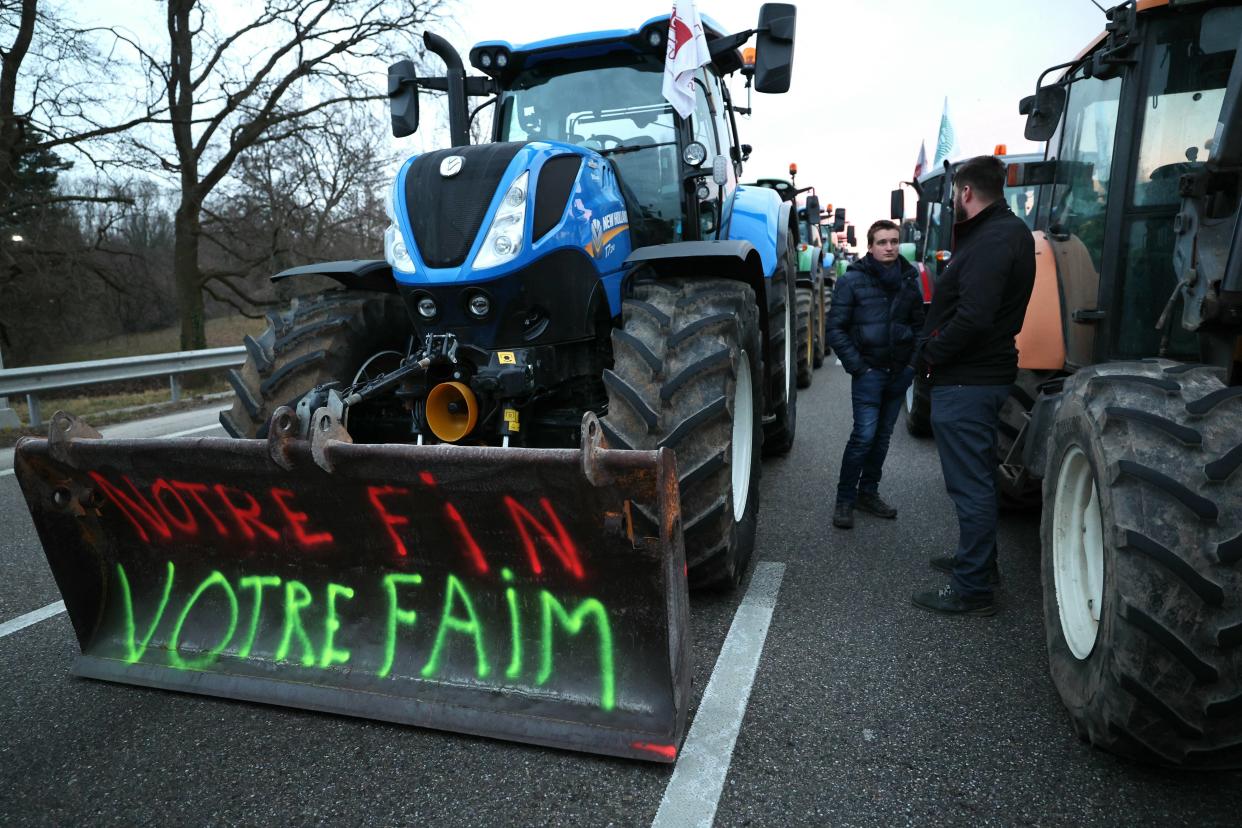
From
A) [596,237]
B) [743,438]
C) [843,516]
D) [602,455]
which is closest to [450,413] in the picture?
[596,237]

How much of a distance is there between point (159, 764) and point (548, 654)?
124cm

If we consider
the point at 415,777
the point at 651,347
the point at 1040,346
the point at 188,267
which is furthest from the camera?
the point at 188,267

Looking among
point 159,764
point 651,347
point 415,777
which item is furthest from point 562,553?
point 159,764

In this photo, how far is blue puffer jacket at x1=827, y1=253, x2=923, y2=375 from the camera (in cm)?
451

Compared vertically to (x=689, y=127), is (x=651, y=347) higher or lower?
lower

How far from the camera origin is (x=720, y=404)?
3018 mm

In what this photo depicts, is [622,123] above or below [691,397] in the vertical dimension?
above

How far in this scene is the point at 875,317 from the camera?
4.54m

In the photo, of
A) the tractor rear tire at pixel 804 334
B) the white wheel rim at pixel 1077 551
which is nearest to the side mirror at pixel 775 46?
the white wheel rim at pixel 1077 551

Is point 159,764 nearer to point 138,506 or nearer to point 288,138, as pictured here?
point 138,506

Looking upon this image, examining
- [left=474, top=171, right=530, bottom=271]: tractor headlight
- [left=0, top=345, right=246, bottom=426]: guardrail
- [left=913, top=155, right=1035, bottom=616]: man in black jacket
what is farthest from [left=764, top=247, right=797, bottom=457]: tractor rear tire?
[left=0, top=345, right=246, bottom=426]: guardrail

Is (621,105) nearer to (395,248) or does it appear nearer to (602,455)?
(395,248)

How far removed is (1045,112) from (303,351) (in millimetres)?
3829

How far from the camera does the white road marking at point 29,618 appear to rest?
3438 millimetres
